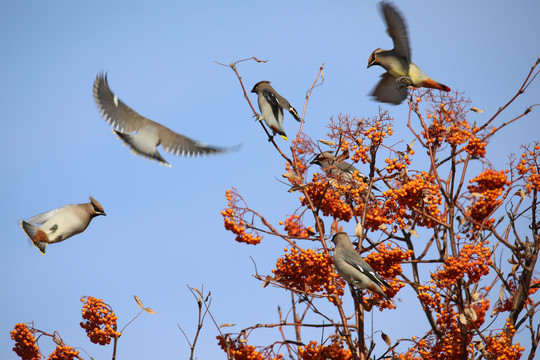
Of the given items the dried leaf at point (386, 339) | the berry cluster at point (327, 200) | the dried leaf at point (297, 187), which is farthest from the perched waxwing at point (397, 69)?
the dried leaf at point (386, 339)

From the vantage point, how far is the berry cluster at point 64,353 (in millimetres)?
3900

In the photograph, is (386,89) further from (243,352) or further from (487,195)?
(243,352)

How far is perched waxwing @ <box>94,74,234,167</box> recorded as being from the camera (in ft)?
18.7

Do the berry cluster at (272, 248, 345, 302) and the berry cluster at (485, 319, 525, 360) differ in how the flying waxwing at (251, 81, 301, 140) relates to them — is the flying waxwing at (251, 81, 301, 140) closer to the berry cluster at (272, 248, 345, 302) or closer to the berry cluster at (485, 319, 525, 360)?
the berry cluster at (272, 248, 345, 302)

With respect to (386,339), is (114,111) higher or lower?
higher

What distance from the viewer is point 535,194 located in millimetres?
4121

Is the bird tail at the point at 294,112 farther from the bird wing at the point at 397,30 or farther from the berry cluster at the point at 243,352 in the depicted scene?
the berry cluster at the point at 243,352

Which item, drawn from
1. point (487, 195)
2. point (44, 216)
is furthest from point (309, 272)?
point (44, 216)

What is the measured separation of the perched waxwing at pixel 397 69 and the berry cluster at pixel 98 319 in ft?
11.3

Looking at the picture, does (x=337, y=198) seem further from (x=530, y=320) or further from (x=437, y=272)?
(x=530, y=320)

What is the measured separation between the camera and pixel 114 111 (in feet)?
18.8

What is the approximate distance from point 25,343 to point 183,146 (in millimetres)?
2434

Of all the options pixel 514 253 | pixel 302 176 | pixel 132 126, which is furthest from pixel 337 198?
pixel 132 126

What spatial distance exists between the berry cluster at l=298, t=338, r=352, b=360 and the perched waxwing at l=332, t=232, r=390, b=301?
362 mm
